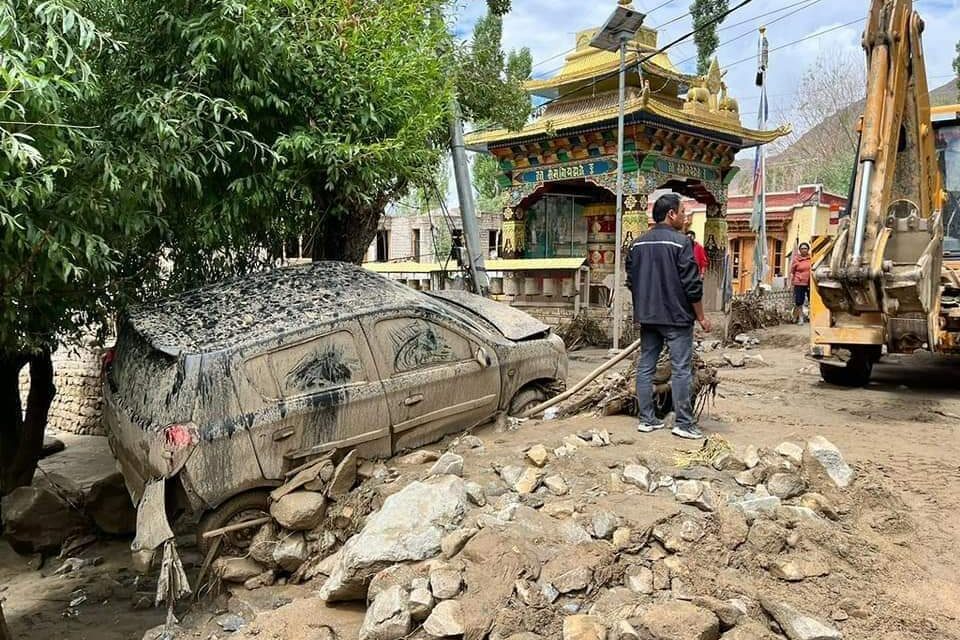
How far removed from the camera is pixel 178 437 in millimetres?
4328

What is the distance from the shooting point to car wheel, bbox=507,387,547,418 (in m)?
6.41

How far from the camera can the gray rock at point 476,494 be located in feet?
13.8

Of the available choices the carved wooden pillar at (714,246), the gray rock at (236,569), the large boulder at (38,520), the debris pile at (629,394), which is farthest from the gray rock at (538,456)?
the carved wooden pillar at (714,246)

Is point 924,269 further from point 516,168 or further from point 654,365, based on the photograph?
point 516,168

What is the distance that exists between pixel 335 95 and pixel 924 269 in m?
5.37

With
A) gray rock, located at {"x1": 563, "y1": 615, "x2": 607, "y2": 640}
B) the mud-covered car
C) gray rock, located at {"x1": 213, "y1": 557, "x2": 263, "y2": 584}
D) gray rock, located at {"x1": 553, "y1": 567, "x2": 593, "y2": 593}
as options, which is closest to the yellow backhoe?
the mud-covered car

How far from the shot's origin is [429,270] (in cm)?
1562

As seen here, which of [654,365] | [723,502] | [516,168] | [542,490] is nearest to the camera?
[723,502]

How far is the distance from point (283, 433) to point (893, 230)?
18.8 ft

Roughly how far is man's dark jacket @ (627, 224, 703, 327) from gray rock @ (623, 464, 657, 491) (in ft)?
4.34

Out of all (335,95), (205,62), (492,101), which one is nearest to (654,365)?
(335,95)

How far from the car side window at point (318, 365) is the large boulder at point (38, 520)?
324cm

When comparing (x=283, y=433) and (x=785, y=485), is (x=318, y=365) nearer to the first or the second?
(x=283, y=433)

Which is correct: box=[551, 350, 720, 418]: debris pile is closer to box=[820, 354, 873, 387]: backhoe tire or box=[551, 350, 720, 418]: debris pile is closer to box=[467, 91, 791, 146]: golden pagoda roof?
box=[820, 354, 873, 387]: backhoe tire
